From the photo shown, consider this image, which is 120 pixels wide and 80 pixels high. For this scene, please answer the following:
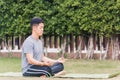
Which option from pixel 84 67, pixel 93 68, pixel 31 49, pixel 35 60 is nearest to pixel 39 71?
pixel 35 60

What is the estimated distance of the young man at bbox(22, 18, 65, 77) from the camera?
916cm

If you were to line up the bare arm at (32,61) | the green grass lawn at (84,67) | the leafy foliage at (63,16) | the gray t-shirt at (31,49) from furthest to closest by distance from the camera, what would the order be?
the leafy foliage at (63,16) → the green grass lawn at (84,67) → the gray t-shirt at (31,49) → the bare arm at (32,61)

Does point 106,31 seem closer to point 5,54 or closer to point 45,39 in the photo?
point 45,39

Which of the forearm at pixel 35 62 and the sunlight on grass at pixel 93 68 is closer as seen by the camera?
the forearm at pixel 35 62

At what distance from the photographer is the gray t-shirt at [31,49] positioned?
9.19 m

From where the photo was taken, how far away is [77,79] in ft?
30.1

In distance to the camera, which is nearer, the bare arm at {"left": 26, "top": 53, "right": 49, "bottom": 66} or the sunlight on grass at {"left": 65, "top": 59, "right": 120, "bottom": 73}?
the bare arm at {"left": 26, "top": 53, "right": 49, "bottom": 66}

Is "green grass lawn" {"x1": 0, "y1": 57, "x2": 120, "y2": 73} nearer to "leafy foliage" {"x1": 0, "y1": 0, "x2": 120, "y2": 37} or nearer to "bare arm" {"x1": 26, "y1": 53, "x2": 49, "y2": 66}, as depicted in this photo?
"leafy foliage" {"x1": 0, "y1": 0, "x2": 120, "y2": 37}

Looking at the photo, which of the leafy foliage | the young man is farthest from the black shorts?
the leafy foliage

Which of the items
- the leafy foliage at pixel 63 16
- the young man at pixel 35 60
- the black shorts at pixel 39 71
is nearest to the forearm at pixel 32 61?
Answer: the young man at pixel 35 60

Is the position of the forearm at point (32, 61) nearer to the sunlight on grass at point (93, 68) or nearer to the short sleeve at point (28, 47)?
the short sleeve at point (28, 47)

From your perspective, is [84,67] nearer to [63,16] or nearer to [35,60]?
[63,16]

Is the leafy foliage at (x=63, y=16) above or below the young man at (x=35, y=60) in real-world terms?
above

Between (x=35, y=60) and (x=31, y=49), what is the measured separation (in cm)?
23
